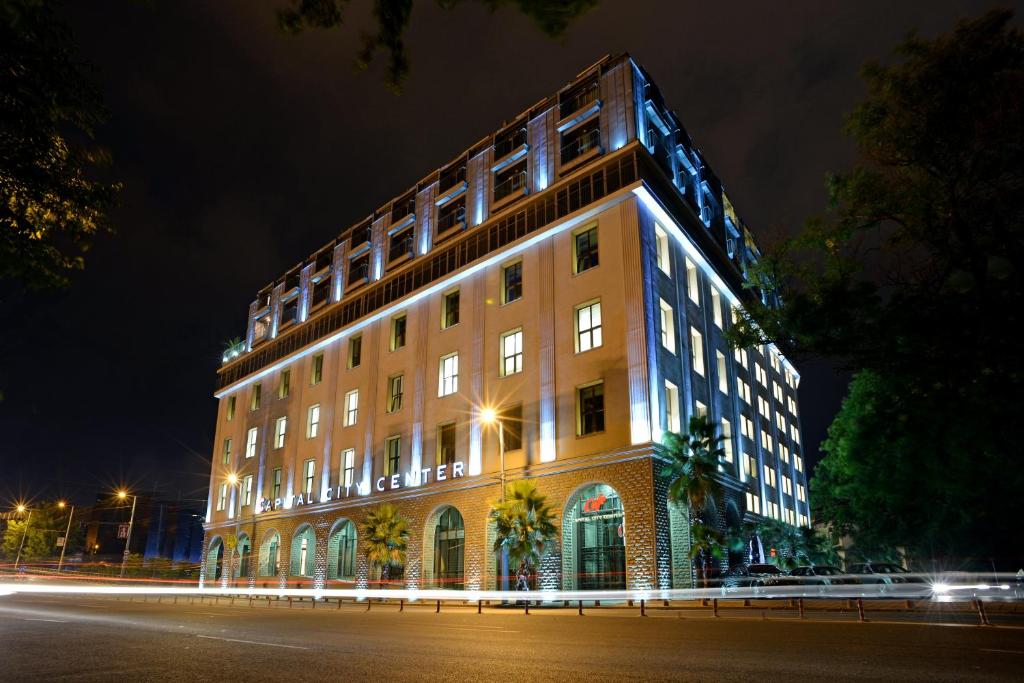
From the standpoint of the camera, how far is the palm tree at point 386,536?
34.7 meters

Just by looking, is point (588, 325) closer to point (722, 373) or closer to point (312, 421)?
point (722, 373)

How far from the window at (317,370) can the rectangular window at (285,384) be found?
2941mm

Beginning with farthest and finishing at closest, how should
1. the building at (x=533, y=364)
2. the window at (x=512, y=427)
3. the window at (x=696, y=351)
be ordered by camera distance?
1. the window at (x=696, y=351)
2. the window at (x=512, y=427)
3. the building at (x=533, y=364)

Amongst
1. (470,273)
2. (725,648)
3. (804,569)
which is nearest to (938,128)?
(725,648)

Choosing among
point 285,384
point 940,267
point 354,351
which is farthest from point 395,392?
point 940,267

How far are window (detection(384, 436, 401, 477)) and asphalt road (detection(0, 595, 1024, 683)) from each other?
77.4ft

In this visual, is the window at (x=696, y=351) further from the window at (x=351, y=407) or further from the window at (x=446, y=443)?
the window at (x=351, y=407)

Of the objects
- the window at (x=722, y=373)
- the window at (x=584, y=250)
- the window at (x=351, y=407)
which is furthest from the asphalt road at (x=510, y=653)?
the window at (x=351, y=407)

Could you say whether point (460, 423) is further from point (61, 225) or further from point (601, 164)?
point (61, 225)

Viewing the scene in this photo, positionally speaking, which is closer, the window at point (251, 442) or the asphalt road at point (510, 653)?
the asphalt road at point (510, 653)

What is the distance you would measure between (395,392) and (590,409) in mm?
14992

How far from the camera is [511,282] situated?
118 feet

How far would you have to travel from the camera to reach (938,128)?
59.1 ft

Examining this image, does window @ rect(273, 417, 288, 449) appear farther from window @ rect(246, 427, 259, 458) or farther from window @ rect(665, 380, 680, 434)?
window @ rect(665, 380, 680, 434)
